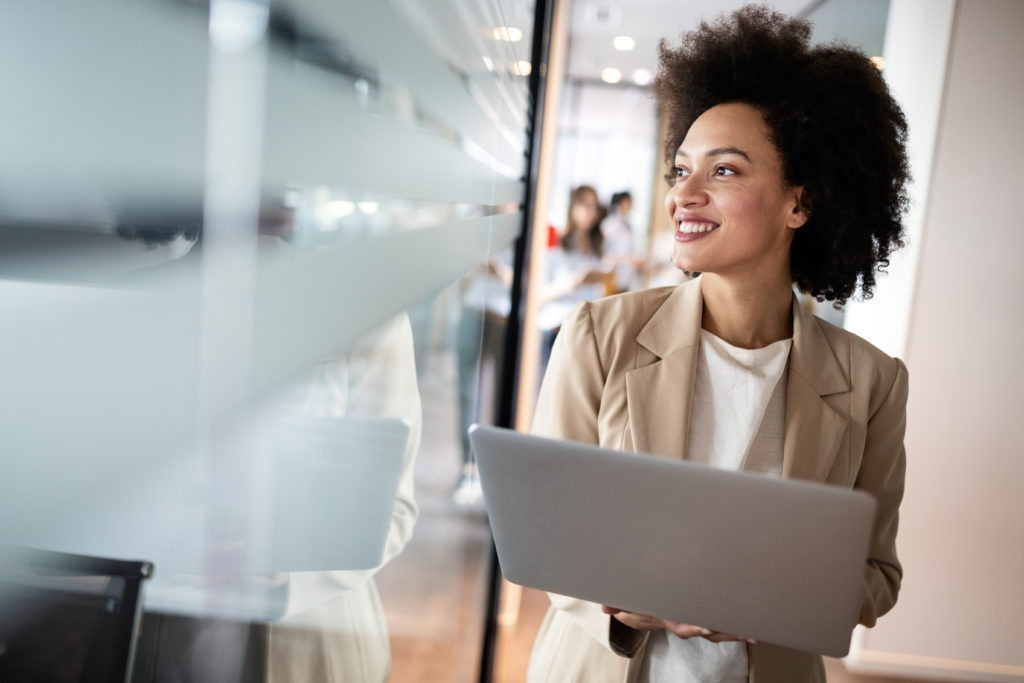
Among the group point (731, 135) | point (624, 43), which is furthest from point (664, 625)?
point (624, 43)

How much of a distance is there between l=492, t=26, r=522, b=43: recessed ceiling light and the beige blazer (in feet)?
2.06

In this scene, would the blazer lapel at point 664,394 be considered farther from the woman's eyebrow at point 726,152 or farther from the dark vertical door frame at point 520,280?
the dark vertical door frame at point 520,280

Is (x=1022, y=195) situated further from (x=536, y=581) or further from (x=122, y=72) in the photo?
(x=122, y=72)

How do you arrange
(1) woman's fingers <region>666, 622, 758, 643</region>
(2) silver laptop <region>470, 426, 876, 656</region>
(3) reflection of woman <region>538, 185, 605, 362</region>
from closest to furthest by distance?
(2) silver laptop <region>470, 426, 876, 656</region> < (1) woman's fingers <region>666, 622, 758, 643</region> < (3) reflection of woman <region>538, 185, 605, 362</region>

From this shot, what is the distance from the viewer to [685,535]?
0.81 meters

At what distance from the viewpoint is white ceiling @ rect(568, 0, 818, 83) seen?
606 centimetres

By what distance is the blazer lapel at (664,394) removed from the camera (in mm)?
1206

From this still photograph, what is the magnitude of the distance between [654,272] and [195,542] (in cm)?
771

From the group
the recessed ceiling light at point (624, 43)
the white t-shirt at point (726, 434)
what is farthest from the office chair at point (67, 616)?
the recessed ceiling light at point (624, 43)

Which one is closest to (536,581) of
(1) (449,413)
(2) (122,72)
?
(1) (449,413)

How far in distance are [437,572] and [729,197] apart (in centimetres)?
79

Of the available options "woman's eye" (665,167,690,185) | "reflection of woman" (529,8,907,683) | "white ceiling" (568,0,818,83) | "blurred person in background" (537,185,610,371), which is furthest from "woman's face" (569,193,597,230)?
"reflection of woman" (529,8,907,683)

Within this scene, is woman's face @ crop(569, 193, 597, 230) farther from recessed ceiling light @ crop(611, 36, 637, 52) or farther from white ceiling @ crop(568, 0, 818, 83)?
recessed ceiling light @ crop(611, 36, 637, 52)

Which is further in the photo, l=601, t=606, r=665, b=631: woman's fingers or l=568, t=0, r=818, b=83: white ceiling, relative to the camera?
l=568, t=0, r=818, b=83: white ceiling
